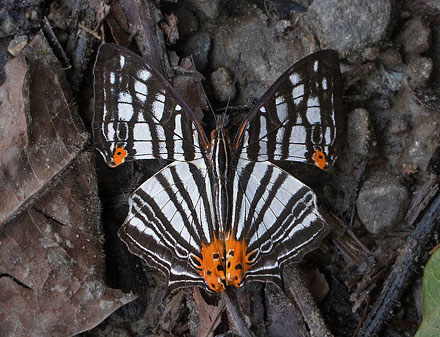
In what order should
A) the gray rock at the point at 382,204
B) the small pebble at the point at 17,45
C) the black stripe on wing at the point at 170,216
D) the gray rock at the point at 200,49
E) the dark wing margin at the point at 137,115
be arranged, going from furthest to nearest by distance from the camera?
the gray rock at the point at 200,49
the gray rock at the point at 382,204
the small pebble at the point at 17,45
the black stripe on wing at the point at 170,216
the dark wing margin at the point at 137,115

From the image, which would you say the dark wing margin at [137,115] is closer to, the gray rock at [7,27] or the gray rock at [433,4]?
the gray rock at [7,27]

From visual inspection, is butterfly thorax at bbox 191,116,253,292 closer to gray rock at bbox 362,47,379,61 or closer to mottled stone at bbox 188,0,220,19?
mottled stone at bbox 188,0,220,19

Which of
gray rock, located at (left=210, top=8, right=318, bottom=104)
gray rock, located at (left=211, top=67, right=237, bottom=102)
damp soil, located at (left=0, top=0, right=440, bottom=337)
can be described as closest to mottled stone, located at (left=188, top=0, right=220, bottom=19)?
damp soil, located at (left=0, top=0, right=440, bottom=337)

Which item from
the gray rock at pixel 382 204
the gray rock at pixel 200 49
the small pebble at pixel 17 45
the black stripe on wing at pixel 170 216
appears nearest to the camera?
the black stripe on wing at pixel 170 216

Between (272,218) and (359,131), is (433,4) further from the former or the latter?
(272,218)

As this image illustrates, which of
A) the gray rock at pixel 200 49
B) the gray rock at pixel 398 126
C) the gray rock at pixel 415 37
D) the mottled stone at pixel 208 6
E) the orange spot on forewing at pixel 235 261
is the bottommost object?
the orange spot on forewing at pixel 235 261

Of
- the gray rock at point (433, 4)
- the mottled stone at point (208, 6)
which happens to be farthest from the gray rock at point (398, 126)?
the mottled stone at point (208, 6)

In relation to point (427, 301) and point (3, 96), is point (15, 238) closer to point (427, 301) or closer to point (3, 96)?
point (3, 96)
